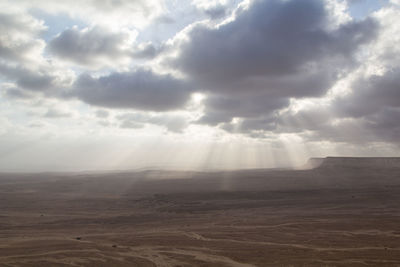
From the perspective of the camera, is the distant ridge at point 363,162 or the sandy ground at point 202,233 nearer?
the sandy ground at point 202,233

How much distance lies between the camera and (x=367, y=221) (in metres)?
28.7

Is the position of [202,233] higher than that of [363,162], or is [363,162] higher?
[363,162]

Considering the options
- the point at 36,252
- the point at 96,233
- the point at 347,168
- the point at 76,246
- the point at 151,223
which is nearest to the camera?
the point at 36,252

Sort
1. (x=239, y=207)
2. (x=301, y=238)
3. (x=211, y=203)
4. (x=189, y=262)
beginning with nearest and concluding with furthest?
(x=189, y=262), (x=301, y=238), (x=239, y=207), (x=211, y=203)

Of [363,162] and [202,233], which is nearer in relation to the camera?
[202,233]

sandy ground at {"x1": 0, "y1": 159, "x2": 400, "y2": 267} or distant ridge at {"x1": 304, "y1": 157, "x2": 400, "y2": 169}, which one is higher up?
distant ridge at {"x1": 304, "y1": 157, "x2": 400, "y2": 169}

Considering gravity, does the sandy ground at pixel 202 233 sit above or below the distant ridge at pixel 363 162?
below

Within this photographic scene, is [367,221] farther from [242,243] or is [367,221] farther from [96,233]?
[96,233]

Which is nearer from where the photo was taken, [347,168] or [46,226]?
[46,226]

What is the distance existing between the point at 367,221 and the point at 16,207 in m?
43.5

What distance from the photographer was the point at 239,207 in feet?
135

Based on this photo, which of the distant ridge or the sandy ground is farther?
the distant ridge

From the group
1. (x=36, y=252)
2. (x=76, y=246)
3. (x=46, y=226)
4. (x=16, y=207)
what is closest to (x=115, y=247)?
(x=76, y=246)

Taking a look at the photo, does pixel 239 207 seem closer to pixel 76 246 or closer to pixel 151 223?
pixel 151 223
